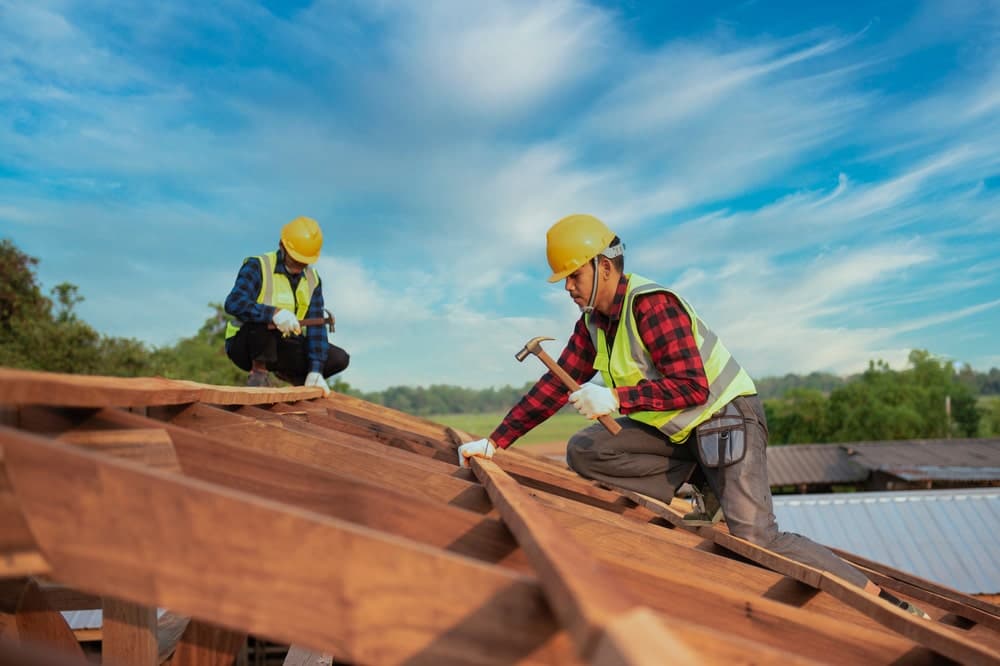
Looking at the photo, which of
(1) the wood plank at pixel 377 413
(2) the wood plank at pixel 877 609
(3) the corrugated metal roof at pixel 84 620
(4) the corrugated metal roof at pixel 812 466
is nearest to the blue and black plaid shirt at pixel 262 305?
(1) the wood plank at pixel 377 413

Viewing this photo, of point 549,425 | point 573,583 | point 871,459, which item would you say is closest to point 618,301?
point 573,583

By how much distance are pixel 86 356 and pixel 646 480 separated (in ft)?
107

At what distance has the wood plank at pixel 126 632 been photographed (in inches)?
114

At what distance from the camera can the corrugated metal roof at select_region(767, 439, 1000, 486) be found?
2845cm

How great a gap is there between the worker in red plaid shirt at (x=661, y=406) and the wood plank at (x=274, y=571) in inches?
103

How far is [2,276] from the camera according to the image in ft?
107

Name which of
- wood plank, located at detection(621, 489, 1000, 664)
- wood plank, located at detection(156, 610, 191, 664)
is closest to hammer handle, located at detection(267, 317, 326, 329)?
wood plank, located at detection(156, 610, 191, 664)

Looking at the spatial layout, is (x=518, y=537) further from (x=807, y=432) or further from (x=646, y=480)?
(x=807, y=432)

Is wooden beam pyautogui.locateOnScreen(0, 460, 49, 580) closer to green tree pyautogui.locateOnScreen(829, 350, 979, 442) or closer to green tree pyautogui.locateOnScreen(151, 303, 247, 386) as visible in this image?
green tree pyautogui.locateOnScreen(151, 303, 247, 386)

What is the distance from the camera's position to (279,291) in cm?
616

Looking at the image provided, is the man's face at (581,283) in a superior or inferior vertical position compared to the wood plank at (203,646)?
superior

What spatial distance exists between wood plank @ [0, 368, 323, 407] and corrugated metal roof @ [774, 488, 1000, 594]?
1183 cm

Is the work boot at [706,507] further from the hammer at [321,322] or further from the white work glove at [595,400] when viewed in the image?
the hammer at [321,322]

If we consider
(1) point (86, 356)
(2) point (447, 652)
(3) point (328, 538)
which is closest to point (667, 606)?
(2) point (447, 652)
